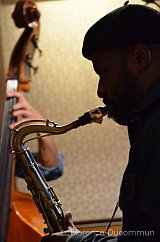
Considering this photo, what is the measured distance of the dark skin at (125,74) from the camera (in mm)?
798

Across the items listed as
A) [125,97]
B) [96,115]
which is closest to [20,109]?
[96,115]

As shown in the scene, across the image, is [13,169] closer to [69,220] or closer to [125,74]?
[69,220]

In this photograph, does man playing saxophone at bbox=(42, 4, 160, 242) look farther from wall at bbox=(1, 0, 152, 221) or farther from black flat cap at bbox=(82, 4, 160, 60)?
wall at bbox=(1, 0, 152, 221)

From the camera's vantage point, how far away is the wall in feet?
7.60

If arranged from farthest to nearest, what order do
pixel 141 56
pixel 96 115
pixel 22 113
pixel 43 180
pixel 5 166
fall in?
pixel 22 113 < pixel 5 166 < pixel 43 180 < pixel 96 115 < pixel 141 56

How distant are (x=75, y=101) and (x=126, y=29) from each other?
5.00ft

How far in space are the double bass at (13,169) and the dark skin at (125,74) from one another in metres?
0.71

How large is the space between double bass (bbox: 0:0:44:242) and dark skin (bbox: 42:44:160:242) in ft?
2.34

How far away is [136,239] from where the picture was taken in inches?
28.8

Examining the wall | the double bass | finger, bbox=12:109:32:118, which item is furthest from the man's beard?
the wall

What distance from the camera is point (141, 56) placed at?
80 centimetres

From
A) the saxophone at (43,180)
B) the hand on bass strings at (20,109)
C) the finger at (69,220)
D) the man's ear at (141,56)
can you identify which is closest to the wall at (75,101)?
the hand on bass strings at (20,109)

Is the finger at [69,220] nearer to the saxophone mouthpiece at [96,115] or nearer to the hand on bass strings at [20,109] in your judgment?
the saxophone mouthpiece at [96,115]

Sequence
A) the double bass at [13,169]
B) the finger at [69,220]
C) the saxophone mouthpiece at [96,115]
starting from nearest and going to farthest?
the saxophone mouthpiece at [96,115] → the finger at [69,220] → the double bass at [13,169]
